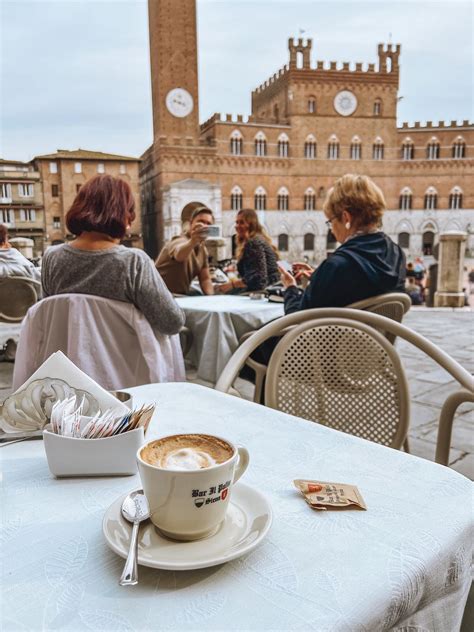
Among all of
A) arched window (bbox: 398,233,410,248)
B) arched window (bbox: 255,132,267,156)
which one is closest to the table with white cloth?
arched window (bbox: 255,132,267,156)

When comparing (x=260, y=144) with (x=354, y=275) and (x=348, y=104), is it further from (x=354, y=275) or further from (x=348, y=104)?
(x=354, y=275)

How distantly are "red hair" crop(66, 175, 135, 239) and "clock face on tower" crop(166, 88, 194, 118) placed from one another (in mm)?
24793

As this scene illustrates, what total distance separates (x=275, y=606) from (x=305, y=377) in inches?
33.7

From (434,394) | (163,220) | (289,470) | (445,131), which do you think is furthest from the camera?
(445,131)

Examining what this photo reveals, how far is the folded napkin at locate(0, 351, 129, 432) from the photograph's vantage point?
2.14 feet

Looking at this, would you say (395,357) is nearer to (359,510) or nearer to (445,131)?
(359,510)

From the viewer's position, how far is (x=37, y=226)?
15.1 feet

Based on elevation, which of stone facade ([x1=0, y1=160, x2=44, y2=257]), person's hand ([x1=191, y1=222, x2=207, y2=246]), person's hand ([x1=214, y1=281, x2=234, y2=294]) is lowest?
person's hand ([x1=214, y1=281, x2=234, y2=294])

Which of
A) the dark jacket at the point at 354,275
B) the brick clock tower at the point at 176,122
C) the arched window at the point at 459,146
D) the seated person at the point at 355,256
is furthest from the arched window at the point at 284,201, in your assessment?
the dark jacket at the point at 354,275

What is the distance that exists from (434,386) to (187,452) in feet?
9.20

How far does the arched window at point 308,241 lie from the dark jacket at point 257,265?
928 inches

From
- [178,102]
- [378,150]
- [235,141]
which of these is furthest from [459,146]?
[178,102]

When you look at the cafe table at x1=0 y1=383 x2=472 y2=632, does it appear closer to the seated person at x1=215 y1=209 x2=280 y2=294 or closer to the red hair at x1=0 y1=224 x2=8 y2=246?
the seated person at x1=215 y1=209 x2=280 y2=294

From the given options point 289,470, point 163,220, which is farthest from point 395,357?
point 163,220
